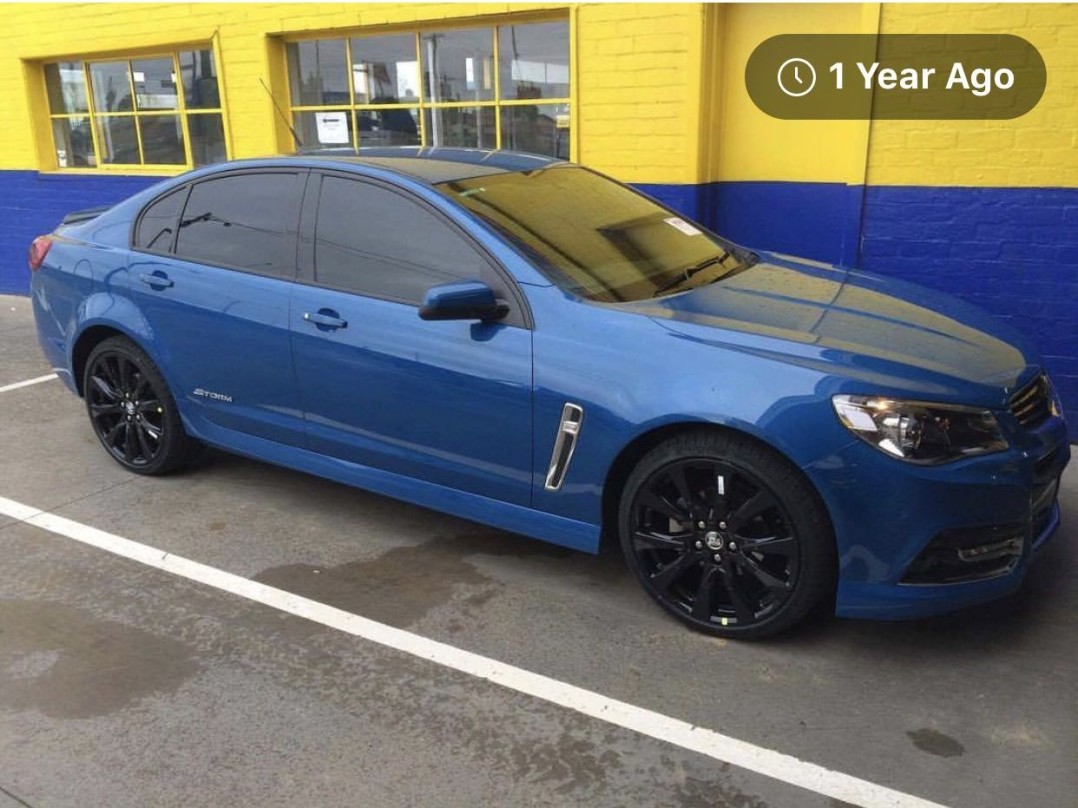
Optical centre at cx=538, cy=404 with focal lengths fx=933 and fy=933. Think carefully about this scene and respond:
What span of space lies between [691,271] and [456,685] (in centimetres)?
189

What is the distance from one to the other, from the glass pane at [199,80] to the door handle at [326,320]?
559 cm

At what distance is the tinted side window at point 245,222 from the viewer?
13.6 ft

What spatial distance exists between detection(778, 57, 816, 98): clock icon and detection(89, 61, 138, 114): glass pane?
664 cm

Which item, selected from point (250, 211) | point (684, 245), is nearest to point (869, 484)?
point (684, 245)

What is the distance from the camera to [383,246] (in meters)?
3.86

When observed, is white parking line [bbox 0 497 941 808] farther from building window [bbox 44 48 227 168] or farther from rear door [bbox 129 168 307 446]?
building window [bbox 44 48 227 168]

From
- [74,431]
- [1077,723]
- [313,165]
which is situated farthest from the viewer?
[74,431]

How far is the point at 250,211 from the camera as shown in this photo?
430cm

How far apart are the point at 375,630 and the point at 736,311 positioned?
177 centimetres

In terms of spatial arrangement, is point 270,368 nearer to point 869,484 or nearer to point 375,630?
point 375,630

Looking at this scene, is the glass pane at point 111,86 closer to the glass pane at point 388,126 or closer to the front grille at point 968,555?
the glass pane at point 388,126

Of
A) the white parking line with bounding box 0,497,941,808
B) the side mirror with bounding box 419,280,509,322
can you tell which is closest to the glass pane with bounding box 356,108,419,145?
the white parking line with bounding box 0,497,941,808
